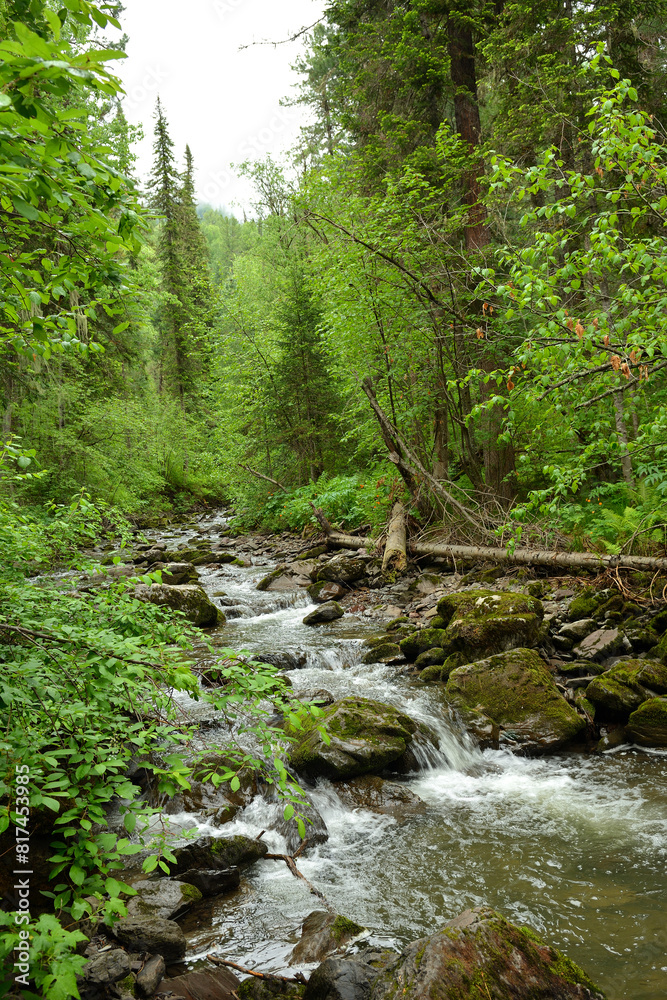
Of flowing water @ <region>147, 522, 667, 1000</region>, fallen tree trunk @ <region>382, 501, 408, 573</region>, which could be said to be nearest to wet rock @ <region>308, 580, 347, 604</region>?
A: fallen tree trunk @ <region>382, 501, 408, 573</region>

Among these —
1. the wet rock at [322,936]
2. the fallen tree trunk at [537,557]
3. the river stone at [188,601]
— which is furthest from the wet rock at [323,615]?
the wet rock at [322,936]

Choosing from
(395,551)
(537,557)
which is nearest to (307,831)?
(537,557)

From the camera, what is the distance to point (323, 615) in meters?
10.8

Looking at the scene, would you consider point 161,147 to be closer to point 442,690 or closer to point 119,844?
point 442,690

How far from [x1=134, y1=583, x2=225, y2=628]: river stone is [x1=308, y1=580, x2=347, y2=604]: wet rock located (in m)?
2.38

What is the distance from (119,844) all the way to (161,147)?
37.7m

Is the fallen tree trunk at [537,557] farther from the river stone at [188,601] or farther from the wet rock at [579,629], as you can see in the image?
the river stone at [188,601]

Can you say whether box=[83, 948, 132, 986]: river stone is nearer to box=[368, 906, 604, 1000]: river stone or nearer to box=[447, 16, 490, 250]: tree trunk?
box=[368, 906, 604, 1000]: river stone

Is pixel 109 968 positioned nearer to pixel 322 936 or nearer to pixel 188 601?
pixel 322 936

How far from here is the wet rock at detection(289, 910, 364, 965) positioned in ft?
11.7

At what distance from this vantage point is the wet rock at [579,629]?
779cm

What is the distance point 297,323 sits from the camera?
1888 cm

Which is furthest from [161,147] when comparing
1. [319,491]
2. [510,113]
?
[510,113]

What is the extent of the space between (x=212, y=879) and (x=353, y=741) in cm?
194
